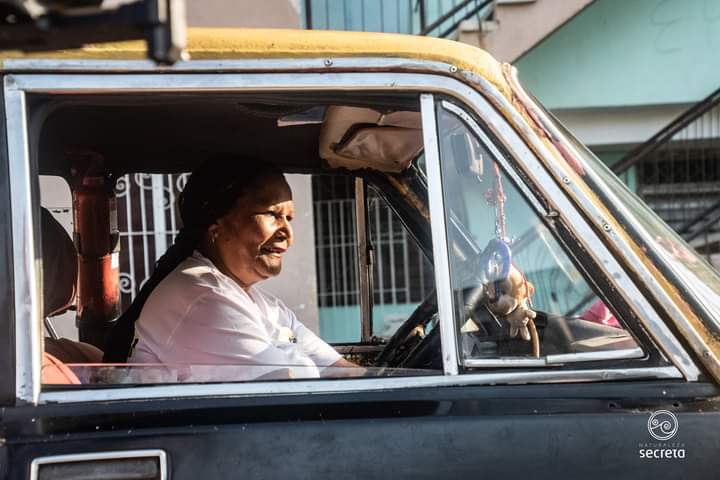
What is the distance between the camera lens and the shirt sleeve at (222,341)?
208cm

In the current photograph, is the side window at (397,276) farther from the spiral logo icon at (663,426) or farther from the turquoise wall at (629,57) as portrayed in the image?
the spiral logo icon at (663,426)

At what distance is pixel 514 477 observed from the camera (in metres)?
1.64

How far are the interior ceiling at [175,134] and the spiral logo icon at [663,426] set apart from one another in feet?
2.84

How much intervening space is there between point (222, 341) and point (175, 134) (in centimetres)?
85

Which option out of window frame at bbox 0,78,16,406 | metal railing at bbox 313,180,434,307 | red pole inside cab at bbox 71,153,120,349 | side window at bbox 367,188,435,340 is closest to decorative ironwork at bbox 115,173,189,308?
metal railing at bbox 313,180,434,307

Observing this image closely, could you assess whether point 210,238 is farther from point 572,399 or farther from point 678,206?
point 678,206

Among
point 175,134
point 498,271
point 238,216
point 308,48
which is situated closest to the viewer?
point 308,48

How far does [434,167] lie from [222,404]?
0.64 m

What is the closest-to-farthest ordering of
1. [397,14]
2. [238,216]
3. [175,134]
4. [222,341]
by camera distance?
[222,341]
[238,216]
[175,134]
[397,14]

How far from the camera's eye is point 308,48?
1743 mm

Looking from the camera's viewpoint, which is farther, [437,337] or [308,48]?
[437,337]

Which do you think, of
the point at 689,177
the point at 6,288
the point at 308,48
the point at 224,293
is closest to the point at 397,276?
the point at 689,177

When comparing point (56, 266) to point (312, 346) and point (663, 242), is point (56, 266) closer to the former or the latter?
point (312, 346)

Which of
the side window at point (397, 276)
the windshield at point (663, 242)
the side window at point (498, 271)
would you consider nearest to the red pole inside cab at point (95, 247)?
the side window at point (498, 271)
